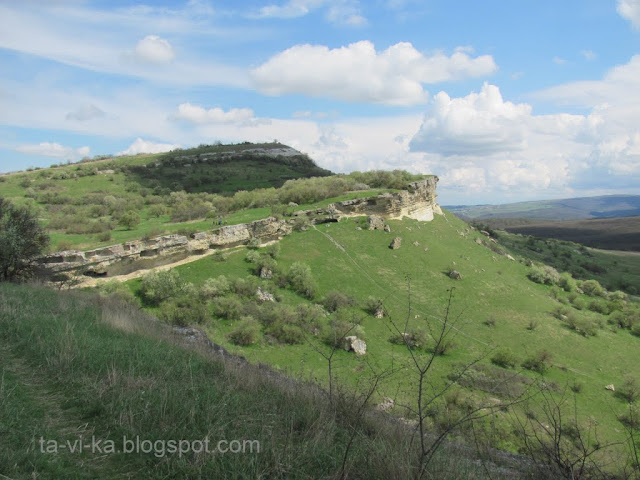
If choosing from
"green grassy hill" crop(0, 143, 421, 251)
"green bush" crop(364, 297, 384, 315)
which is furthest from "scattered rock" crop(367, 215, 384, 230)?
"green bush" crop(364, 297, 384, 315)

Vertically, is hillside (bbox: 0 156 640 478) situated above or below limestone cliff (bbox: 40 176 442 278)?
below

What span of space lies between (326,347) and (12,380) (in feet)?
57.2

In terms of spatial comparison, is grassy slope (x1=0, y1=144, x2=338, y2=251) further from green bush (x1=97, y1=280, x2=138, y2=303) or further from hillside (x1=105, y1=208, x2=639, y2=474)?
green bush (x1=97, y1=280, x2=138, y2=303)

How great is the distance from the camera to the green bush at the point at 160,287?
2117 centimetres

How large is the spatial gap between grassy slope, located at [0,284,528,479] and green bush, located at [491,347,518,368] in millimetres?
20227

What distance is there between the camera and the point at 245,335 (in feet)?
63.7

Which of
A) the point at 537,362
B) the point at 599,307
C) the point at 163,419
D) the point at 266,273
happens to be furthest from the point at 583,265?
the point at 163,419

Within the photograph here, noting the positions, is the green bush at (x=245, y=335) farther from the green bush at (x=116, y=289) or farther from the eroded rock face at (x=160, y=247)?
the eroded rock face at (x=160, y=247)

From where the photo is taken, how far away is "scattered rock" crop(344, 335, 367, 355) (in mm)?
20266

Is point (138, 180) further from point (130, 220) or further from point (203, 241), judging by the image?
point (203, 241)

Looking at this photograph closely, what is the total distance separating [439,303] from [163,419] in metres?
27.7

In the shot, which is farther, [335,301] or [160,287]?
[335,301]

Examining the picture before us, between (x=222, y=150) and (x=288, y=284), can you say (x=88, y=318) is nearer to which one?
(x=288, y=284)

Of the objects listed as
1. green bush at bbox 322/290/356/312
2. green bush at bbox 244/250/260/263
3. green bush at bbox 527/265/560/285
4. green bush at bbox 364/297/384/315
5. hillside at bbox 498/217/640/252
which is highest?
green bush at bbox 244/250/260/263
